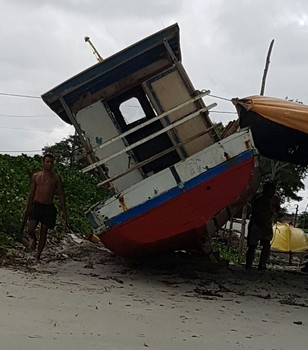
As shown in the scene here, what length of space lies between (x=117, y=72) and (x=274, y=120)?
2292 mm

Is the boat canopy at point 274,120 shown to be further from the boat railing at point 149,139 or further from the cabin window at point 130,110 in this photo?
the cabin window at point 130,110

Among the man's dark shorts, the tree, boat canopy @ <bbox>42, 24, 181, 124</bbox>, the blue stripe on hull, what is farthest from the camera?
the tree

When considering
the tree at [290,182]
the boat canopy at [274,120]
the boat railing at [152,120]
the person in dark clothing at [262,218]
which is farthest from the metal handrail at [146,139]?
the tree at [290,182]

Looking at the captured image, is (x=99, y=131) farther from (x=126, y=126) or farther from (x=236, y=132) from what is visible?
(x=236, y=132)

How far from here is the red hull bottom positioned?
801 centimetres

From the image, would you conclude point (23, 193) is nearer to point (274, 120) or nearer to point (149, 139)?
point (149, 139)

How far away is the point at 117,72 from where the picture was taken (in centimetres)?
869

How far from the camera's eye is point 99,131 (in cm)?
878

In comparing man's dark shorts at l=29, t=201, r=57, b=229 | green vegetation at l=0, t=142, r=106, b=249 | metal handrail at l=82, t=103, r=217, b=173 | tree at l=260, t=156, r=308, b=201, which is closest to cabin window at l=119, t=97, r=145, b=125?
metal handrail at l=82, t=103, r=217, b=173

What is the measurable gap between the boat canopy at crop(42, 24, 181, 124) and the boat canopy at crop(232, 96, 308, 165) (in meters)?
1.23

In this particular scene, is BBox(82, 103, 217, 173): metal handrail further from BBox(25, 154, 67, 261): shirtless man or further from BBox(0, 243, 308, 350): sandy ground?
BBox(0, 243, 308, 350): sandy ground

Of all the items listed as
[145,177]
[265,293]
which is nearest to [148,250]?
[145,177]

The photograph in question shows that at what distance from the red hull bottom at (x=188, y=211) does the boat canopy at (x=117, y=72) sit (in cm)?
190

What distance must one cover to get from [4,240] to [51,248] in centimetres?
147
